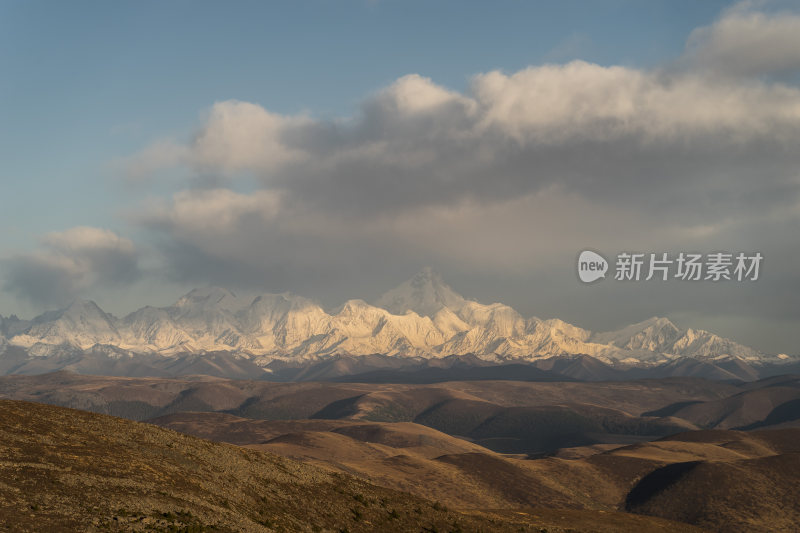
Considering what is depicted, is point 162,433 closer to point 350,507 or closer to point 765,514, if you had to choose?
point 350,507

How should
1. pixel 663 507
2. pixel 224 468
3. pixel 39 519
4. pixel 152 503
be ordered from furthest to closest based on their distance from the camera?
1. pixel 663 507
2. pixel 224 468
3. pixel 152 503
4. pixel 39 519

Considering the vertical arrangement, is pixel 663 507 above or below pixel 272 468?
below

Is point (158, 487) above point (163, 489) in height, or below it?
above

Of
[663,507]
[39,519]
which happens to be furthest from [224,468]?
[663,507]

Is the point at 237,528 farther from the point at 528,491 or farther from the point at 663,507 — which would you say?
the point at 663,507

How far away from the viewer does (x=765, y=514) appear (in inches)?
6850

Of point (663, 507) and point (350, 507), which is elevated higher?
point (350, 507)

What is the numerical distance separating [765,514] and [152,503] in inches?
6688

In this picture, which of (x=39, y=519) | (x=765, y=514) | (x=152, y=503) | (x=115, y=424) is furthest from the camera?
(x=765, y=514)

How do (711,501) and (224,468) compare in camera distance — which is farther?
(711,501)

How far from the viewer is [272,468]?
83.8 meters

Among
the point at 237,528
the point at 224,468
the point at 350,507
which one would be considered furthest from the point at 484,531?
the point at 237,528

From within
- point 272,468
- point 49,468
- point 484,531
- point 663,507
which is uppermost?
point 49,468

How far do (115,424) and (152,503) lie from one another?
2950 cm
